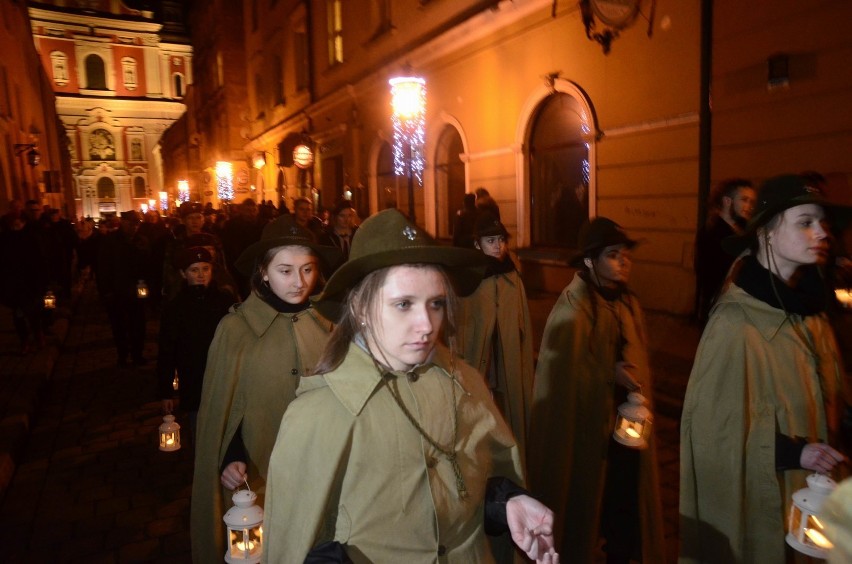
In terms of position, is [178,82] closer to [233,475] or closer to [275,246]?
[275,246]

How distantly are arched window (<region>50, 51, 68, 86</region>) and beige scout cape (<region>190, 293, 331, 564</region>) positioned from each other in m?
73.8

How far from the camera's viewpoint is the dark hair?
1.82 m

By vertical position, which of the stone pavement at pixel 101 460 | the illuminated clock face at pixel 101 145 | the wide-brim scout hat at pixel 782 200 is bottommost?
the stone pavement at pixel 101 460

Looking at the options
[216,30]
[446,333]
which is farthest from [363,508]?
[216,30]

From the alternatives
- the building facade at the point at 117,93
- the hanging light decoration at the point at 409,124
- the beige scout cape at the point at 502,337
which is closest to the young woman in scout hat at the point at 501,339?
the beige scout cape at the point at 502,337

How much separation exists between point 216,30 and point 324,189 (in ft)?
57.4

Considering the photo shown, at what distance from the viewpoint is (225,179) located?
105 ft

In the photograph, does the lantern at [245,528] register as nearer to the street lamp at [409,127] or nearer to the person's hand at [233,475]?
the person's hand at [233,475]

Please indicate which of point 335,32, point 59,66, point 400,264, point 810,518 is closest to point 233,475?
point 400,264

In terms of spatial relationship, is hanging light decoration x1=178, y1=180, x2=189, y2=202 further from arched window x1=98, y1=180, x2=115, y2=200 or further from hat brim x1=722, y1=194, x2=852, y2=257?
hat brim x1=722, y1=194, x2=852, y2=257

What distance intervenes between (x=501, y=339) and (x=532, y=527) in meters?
3.05

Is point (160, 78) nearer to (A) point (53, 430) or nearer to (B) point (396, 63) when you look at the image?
(B) point (396, 63)

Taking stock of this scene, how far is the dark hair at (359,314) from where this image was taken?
182 centimetres

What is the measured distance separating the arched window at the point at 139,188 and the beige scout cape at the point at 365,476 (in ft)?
247
